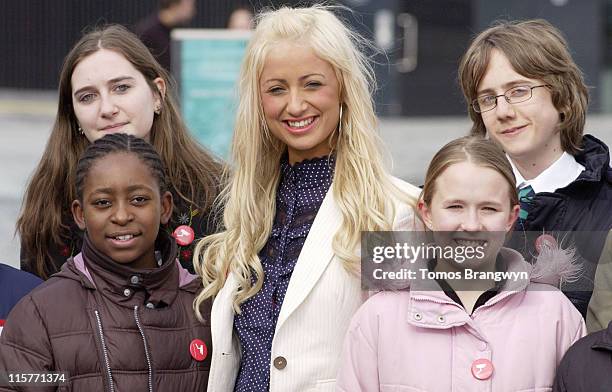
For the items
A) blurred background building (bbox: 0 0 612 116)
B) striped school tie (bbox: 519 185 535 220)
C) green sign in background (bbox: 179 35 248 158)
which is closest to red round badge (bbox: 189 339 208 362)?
striped school tie (bbox: 519 185 535 220)

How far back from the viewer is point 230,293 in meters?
3.49

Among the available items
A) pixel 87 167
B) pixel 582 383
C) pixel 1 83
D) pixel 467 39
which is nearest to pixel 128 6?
pixel 1 83

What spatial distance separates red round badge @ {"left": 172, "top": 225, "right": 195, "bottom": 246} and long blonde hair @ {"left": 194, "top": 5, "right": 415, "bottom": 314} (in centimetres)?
19

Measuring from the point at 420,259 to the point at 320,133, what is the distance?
1.78ft

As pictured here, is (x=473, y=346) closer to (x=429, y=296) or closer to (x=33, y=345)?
(x=429, y=296)

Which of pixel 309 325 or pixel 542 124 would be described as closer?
pixel 309 325

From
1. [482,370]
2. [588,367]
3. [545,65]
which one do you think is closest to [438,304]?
[482,370]

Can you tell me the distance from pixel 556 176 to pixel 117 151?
4.82 feet

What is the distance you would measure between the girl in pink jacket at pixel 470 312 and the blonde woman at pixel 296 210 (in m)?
0.19

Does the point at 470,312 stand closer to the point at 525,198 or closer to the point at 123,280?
the point at 525,198

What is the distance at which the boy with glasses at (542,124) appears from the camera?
3.65 meters

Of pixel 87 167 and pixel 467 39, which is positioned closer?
pixel 87 167

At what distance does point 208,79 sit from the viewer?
27.6ft

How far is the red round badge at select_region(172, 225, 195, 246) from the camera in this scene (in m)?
3.90
